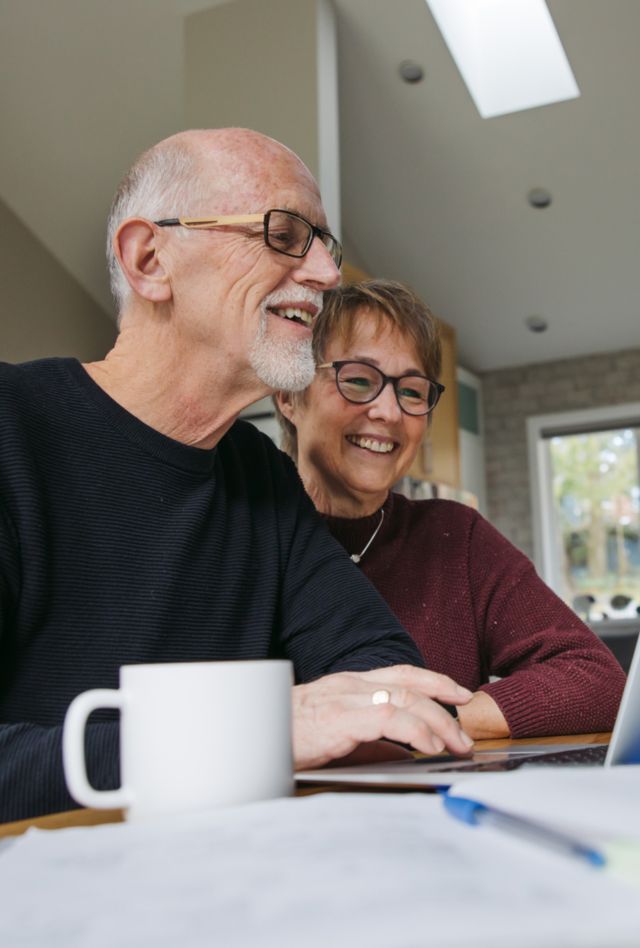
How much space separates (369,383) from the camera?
62.6 inches

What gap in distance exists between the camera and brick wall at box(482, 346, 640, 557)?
7.16m

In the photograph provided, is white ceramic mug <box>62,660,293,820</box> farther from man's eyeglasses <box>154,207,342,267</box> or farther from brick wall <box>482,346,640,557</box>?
brick wall <box>482,346,640,557</box>

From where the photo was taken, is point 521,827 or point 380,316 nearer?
point 521,827

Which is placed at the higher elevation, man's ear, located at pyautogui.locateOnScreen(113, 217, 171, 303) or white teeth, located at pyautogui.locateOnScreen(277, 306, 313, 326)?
man's ear, located at pyautogui.locateOnScreen(113, 217, 171, 303)

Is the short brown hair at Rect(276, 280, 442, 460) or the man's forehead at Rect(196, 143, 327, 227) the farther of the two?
the short brown hair at Rect(276, 280, 442, 460)

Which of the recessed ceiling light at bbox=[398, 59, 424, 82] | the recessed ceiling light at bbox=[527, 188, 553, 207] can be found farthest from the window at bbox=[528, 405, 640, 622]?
the recessed ceiling light at bbox=[398, 59, 424, 82]

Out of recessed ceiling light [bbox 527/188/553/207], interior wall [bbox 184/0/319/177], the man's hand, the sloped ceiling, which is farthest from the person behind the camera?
recessed ceiling light [bbox 527/188/553/207]

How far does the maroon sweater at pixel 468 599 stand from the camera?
136 centimetres

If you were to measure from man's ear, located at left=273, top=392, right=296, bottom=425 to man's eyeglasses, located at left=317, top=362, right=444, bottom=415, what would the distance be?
0.40 feet

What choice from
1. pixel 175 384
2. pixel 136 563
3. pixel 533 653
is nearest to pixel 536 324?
pixel 533 653

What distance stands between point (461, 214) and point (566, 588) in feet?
9.71

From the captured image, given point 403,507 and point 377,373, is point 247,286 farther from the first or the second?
point 403,507

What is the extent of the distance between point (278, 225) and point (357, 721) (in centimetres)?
73

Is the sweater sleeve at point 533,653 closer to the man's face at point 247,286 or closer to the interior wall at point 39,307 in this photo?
the man's face at point 247,286
